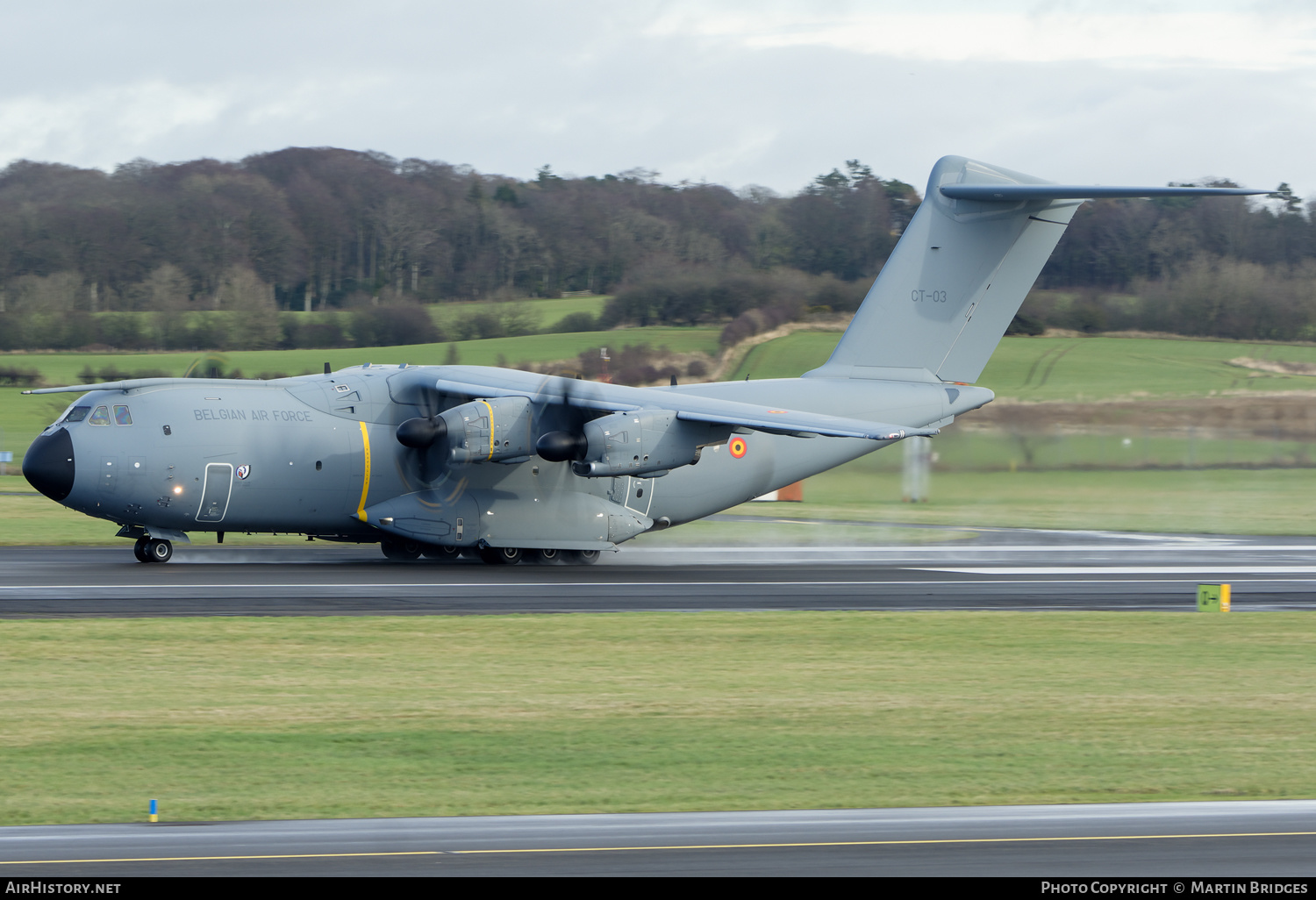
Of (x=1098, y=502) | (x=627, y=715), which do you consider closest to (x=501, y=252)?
(x=1098, y=502)

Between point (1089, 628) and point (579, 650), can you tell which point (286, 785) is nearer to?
point (579, 650)

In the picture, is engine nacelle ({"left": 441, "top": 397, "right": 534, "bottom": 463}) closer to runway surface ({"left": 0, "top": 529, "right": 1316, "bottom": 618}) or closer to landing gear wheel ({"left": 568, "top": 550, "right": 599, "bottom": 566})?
runway surface ({"left": 0, "top": 529, "right": 1316, "bottom": 618})

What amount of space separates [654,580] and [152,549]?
8782mm

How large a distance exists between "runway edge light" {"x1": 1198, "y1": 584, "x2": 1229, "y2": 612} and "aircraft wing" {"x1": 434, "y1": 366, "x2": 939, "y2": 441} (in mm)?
5180

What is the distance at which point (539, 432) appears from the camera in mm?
22312

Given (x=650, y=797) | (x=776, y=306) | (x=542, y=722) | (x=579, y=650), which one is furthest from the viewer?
(x=776, y=306)

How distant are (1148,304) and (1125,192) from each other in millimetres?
23016

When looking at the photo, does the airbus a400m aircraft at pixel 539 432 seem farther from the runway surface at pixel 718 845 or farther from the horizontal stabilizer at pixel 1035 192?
the runway surface at pixel 718 845

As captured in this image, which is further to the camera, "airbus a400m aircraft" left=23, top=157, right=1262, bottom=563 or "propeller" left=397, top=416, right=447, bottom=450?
"propeller" left=397, top=416, right=447, bottom=450

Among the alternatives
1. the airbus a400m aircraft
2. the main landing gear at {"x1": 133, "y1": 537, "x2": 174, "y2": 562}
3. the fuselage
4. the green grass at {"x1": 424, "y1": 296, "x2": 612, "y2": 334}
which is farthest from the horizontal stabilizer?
the green grass at {"x1": 424, "y1": 296, "x2": 612, "y2": 334}

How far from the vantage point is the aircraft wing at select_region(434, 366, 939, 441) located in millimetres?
21172

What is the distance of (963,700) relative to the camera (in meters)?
11.9

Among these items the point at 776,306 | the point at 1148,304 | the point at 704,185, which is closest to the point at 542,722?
the point at 776,306

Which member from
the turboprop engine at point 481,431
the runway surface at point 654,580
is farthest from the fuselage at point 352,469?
the runway surface at point 654,580
